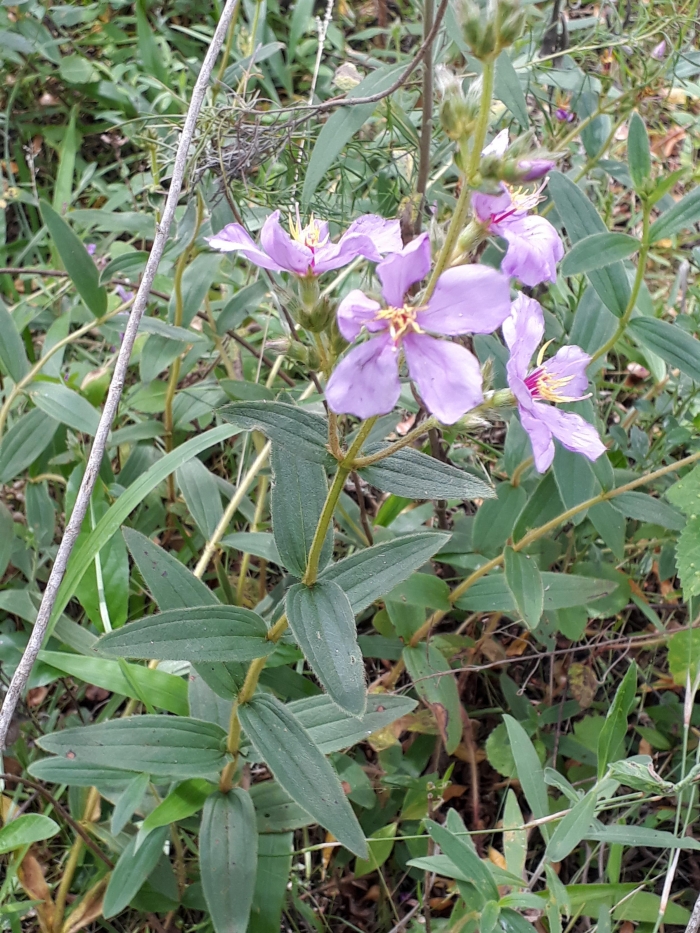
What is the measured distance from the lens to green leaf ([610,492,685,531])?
1.71 metres

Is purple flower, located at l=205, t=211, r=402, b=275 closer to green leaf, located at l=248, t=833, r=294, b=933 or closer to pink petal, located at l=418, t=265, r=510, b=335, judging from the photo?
pink petal, located at l=418, t=265, r=510, b=335

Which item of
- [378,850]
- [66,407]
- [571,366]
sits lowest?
[378,850]

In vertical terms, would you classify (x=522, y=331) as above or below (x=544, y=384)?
above

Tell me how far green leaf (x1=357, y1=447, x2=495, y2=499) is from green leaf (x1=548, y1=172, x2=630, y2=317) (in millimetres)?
709

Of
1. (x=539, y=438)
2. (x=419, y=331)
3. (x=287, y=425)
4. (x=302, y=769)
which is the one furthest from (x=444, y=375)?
(x=302, y=769)

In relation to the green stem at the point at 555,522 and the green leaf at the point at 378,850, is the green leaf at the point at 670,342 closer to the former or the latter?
the green stem at the point at 555,522

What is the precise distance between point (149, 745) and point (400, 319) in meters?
0.92

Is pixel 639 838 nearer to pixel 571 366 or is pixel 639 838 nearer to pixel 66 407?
pixel 571 366

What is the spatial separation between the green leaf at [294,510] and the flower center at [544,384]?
0.38m

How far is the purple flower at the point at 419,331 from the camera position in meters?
0.92

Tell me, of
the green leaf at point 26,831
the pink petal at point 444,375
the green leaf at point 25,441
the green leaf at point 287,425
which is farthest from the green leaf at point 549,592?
the green leaf at point 25,441

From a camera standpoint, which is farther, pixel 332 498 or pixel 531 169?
pixel 332 498

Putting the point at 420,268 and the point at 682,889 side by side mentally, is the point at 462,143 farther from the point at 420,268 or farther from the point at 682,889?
the point at 682,889

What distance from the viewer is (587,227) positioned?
5.57ft
